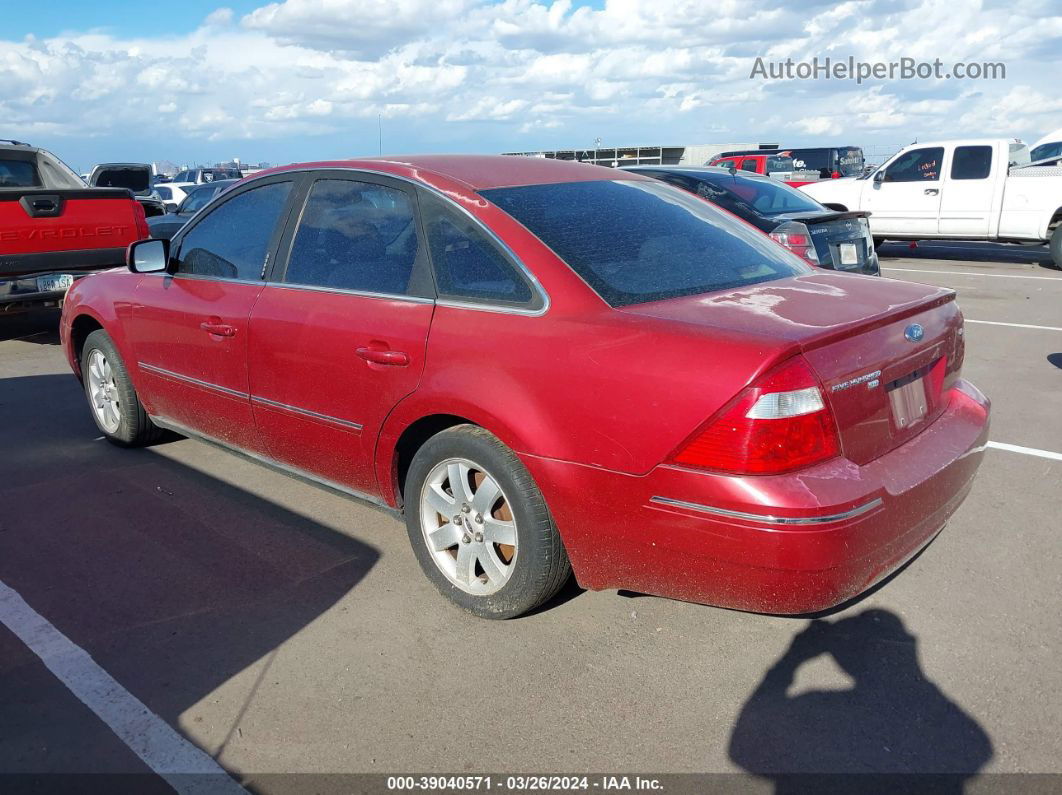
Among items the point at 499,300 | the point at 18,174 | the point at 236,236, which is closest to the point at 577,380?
the point at 499,300

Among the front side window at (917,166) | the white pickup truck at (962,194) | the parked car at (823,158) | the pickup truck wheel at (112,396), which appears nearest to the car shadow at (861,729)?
the pickup truck wheel at (112,396)

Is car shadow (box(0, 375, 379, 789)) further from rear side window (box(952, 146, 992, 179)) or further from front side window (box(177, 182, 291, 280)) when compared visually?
rear side window (box(952, 146, 992, 179))

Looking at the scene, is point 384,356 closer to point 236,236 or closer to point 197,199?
point 236,236

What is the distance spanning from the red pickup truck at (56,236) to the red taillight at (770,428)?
293 inches

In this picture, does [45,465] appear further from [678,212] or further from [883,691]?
[883,691]

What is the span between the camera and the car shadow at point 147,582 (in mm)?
2928

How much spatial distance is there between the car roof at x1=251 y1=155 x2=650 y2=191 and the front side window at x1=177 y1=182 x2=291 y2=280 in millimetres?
169

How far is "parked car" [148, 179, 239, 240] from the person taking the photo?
46.9 feet

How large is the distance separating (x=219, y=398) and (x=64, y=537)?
940mm

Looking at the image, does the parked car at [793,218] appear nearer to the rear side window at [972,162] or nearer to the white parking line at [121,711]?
the white parking line at [121,711]

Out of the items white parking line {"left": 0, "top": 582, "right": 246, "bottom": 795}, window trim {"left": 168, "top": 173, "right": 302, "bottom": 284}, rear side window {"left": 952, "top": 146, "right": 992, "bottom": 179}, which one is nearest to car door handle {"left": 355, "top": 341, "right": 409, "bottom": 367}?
window trim {"left": 168, "top": 173, "right": 302, "bottom": 284}

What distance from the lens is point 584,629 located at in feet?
11.2

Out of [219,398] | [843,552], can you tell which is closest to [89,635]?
[219,398]

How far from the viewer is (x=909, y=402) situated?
3.20 meters
